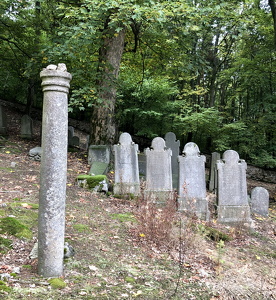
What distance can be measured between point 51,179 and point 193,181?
4580 millimetres

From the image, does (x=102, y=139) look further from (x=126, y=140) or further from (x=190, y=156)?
(x=190, y=156)

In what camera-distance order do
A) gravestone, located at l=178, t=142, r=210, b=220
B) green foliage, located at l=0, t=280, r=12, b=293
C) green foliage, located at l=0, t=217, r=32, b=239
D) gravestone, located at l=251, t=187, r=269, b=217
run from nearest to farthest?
1. green foliage, located at l=0, t=280, r=12, b=293
2. green foliage, located at l=0, t=217, r=32, b=239
3. gravestone, located at l=178, t=142, r=210, b=220
4. gravestone, located at l=251, t=187, r=269, b=217

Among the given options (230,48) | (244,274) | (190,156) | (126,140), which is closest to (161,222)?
(244,274)

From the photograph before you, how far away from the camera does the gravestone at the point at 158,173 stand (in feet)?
22.9

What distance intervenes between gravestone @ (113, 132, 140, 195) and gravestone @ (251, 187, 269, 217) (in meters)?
3.65

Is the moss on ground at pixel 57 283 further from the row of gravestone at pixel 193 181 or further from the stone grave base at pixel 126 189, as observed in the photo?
the stone grave base at pixel 126 189

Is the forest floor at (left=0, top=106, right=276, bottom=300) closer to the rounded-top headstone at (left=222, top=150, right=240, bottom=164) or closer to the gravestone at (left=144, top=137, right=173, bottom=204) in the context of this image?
the gravestone at (left=144, top=137, right=173, bottom=204)

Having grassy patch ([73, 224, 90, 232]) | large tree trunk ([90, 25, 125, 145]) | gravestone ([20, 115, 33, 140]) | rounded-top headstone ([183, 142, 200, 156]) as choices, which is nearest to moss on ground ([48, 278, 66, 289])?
grassy patch ([73, 224, 90, 232])

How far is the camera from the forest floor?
2760mm

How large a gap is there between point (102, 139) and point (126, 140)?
2.41 metres

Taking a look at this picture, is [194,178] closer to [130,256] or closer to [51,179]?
[130,256]

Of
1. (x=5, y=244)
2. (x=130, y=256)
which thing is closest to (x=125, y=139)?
(x=130, y=256)

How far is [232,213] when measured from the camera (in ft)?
21.9

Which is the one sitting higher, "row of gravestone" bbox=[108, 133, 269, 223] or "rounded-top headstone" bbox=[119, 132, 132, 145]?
"rounded-top headstone" bbox=[119, 132, 132, 145]
